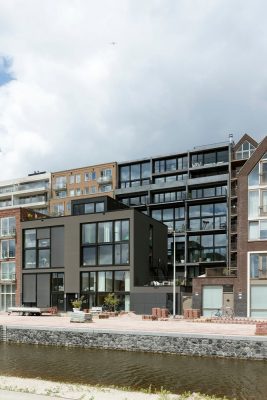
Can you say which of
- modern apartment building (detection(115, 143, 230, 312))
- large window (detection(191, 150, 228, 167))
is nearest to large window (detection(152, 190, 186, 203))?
modern apartment building (detection(115, 143, 230, 312))

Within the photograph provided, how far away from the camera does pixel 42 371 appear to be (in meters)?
26.5

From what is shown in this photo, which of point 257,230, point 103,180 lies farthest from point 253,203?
point 103,180

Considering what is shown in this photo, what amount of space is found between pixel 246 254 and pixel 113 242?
16177 mm

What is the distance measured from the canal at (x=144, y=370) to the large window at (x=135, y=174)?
222 ft

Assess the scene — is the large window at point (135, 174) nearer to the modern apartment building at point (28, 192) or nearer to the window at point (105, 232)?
the modern apartment building at point (28, 192)

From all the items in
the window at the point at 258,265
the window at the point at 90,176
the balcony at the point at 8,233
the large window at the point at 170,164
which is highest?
the large window at the point at 170,164

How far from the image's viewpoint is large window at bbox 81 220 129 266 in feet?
194

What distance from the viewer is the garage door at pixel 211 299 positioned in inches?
2066

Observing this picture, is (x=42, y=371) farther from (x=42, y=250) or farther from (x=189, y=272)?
(x=189, y=272)

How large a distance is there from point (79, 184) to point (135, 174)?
1384cm

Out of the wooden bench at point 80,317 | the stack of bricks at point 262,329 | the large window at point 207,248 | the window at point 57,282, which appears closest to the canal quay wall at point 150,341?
the stack of bricks at point 262,329

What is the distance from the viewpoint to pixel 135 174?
101062 millimetres

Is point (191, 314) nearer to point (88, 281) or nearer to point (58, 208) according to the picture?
point (88, 281)

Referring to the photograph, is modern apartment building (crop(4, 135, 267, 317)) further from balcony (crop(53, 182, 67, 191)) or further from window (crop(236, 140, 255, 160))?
balcony (crop(53, 182, 67, 191))
